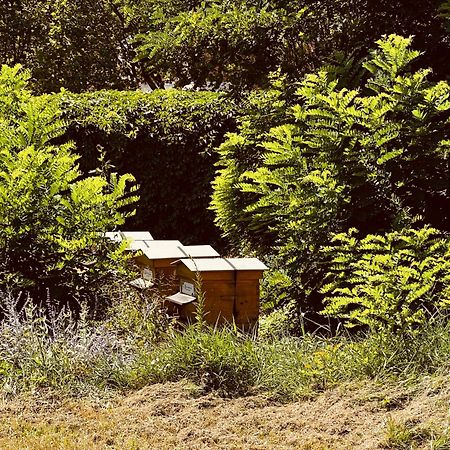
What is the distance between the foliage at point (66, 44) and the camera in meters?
Result: 17.8

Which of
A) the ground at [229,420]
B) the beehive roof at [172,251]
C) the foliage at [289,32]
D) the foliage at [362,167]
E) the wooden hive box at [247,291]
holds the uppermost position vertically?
the foliage at [289,32]

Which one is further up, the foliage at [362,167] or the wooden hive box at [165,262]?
the foliage at [362,167]

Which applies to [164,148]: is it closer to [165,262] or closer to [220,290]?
[165,262]

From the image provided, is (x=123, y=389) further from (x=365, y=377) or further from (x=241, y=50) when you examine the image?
(x=241, y=50)

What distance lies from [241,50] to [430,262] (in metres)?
3.16

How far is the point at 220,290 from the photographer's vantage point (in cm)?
579

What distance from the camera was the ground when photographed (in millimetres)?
3979

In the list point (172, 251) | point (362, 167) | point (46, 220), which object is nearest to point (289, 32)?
point (362, 167)

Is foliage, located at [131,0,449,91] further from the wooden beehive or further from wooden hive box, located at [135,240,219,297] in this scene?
the wooden beehive

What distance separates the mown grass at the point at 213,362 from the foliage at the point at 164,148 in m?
5.68

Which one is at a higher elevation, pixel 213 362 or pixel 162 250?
pixel 162 250

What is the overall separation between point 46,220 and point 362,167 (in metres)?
2.39

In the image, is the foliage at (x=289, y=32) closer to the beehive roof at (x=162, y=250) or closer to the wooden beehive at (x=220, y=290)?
the beehive roof at (x=162, y=250)

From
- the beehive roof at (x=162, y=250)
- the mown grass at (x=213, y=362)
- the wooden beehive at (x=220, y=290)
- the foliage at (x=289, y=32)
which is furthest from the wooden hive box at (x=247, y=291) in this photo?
the foliage at (x=289, y=32)
